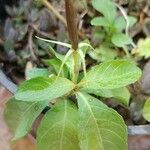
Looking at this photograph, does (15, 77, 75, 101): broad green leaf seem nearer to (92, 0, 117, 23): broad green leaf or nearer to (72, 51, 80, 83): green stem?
(72, 51, 80, 83): green stem

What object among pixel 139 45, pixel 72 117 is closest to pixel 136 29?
pixel 139 45

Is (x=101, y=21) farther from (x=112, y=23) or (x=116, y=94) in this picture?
(x=116, y=94)

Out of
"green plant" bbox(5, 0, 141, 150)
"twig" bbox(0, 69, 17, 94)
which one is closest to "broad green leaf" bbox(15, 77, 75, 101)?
"green plant" bbox(5, 0, 141, 150)

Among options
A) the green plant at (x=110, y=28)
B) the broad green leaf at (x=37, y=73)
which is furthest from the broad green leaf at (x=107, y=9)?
the broad green leaf at (x=37, y=73)

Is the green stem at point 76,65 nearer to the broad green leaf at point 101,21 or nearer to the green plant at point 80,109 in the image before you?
the green plant at point 80,109

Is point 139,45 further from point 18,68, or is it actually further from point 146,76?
point 18,68
